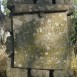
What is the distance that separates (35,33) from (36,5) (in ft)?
1.81

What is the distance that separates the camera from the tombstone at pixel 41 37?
5.52 meters

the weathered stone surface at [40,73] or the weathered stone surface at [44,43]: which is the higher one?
the weathered stone surface at [44,43]

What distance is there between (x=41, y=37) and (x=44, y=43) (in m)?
0.13

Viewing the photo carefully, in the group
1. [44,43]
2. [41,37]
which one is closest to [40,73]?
[44,43]

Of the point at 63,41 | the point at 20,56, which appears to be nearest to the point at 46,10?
the point at 63,41

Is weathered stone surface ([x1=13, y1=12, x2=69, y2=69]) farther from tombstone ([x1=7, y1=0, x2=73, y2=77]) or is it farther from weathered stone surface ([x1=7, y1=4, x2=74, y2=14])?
weathered stone surface ([x1=7, y1=4, x2=74, y2=14])

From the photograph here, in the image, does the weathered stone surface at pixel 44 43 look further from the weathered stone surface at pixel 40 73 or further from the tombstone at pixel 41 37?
the weathered stone surface at pixel 40 73

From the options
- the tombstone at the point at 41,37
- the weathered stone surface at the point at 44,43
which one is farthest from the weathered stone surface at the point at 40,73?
the weathered stone surface at the point at 44,43

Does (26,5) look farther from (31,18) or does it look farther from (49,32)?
(49,32)

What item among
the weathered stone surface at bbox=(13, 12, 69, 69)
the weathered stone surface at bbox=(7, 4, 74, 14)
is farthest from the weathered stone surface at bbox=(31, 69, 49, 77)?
the weathered stone surface at bbox=(7, 4, 74, 14)

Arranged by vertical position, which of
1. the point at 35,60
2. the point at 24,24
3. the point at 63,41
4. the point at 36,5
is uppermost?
the point at 36,5

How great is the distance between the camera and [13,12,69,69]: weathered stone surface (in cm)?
552

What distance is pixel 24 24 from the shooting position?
5.59 m

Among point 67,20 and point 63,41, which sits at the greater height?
point 67,20
